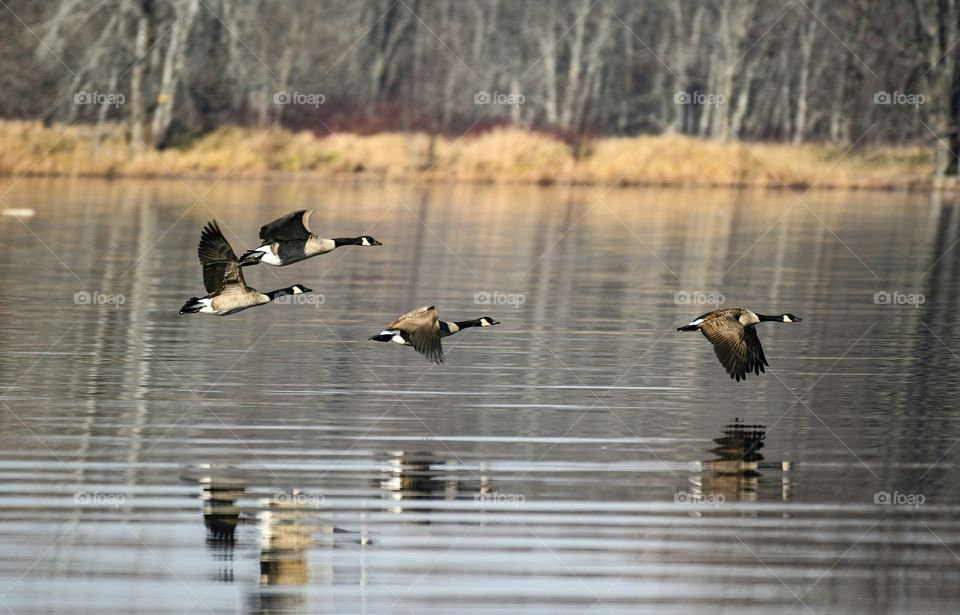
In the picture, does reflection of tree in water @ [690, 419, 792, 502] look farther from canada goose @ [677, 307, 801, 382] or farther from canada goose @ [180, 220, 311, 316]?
canada goose @ [180, 220, 311, 316]

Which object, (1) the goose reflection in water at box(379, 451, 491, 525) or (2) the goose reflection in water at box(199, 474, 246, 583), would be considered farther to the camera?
(1) the goose reflection in water at box(379, 451, 491, 525)

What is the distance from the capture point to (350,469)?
12.2m

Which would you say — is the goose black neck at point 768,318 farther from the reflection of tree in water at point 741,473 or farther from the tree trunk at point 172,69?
the tree trunk at point 172,69

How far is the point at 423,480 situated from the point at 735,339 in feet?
14.5

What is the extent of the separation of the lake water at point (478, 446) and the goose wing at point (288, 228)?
1386mm

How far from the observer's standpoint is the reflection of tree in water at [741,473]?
464 inches

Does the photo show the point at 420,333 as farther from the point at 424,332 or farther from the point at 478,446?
the point at 478,446

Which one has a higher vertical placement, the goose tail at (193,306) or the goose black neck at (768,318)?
the goose black neck at (768,318)

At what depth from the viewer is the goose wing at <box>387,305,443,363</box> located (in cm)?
1427

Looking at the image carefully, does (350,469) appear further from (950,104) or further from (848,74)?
(848,74)

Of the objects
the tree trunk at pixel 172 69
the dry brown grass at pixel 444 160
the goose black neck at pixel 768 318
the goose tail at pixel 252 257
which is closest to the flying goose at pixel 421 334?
the goose tail at pixel 252 257

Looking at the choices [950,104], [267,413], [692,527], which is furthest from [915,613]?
[950,104]

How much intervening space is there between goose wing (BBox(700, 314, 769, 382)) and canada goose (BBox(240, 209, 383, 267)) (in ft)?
12.1

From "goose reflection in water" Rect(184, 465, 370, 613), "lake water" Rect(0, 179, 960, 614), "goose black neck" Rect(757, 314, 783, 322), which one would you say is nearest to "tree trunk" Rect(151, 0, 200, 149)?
"lake water" Rect(0, 179, 960, 614)
